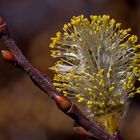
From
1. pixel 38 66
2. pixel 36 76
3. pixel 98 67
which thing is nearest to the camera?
pixel 36 76

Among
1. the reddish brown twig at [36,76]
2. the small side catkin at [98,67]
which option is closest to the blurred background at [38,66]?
the small side catkin at [98,67]

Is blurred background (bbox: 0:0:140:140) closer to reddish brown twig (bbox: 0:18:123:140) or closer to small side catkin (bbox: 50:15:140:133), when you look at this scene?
small side catkin (bbox: 50:15:140:133)

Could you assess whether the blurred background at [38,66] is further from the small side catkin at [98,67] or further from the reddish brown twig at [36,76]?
the reddish brown twig at [36,76]

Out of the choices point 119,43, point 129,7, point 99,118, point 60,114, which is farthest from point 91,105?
point 129,7

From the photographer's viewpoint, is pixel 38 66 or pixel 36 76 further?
pixel 38 66

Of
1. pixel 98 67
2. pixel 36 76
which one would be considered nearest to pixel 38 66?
pixel 98 67

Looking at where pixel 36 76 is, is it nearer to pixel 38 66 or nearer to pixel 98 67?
pixel 98 67

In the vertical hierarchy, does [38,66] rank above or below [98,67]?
above
